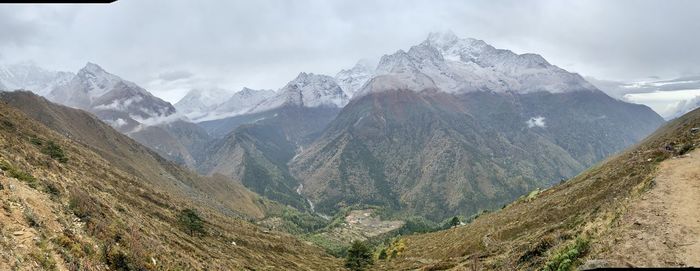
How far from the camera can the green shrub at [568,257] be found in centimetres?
2982

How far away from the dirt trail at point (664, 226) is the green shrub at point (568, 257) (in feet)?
6.95

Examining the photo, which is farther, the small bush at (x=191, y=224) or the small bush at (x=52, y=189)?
the small bush at (x=191, y=224)

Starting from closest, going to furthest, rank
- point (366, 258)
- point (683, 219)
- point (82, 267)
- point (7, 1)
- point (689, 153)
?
point (7, 1) < point (82, 267) < point (683, 219) < point (689, 153) < point (366, 258)

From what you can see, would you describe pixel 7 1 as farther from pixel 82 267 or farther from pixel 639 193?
pixel 639 193

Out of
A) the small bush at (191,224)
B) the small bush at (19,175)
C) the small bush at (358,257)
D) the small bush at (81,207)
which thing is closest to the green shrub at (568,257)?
the small bush at (81,207)

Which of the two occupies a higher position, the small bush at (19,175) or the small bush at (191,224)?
the small bush at (19,175)

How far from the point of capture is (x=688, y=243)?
1072 inches

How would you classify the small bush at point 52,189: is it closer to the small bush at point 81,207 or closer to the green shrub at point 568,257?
the small bush at point 81,207

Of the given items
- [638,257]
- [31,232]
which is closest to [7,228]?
[31,232]

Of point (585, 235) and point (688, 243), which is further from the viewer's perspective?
point (585, 235)

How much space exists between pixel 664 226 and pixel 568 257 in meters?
6.56

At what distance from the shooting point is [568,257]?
3095 centimetres

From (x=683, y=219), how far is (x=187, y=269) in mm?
43377

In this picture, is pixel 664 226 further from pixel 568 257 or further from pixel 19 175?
pixel 19 175
